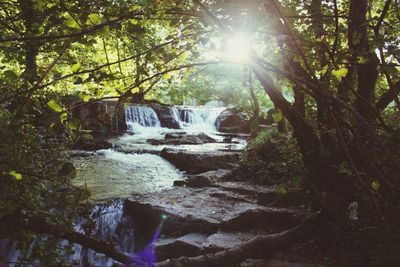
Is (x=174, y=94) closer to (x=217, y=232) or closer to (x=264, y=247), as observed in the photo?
(x=264, y=247)

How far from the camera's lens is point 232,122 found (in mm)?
24422

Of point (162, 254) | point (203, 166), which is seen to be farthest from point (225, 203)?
point (203, 166)

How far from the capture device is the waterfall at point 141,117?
76.5 ft

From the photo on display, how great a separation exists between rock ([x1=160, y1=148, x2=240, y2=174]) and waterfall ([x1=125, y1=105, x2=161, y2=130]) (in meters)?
11.1

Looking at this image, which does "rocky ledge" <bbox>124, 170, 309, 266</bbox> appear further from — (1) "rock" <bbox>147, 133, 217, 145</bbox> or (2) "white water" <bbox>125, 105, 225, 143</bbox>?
(2) "white water" <bbox>125, 105, 225, 143</bbox>

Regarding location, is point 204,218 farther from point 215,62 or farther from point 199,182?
point 215,62

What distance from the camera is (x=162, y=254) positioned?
17.4ft

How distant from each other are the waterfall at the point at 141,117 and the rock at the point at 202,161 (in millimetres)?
11134

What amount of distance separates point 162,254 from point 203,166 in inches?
256

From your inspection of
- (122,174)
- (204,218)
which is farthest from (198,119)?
(204,218)

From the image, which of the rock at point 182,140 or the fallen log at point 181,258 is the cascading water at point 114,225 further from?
the rock at point 182,140

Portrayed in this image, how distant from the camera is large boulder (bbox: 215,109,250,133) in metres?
23.6

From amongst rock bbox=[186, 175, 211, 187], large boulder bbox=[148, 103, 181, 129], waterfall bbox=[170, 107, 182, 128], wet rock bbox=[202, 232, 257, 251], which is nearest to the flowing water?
rock bbox=[186, 175, 211, 187]

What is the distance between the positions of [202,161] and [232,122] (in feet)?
42.5
